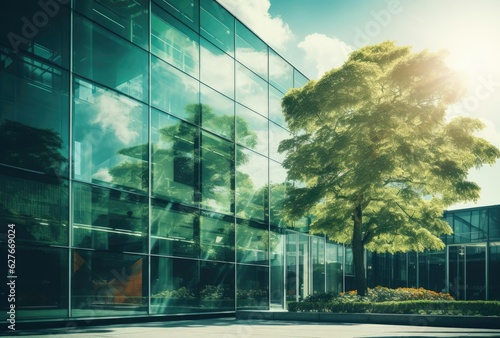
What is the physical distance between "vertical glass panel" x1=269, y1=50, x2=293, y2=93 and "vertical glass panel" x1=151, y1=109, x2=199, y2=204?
821 cm

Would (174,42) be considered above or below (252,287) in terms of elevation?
above

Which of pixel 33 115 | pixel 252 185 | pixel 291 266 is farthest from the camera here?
pixel 291 266

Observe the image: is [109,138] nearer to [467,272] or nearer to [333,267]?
[333,267]

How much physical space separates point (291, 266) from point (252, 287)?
4.18m

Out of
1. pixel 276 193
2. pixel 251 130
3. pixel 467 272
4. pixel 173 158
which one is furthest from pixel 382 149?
pixel 467 272

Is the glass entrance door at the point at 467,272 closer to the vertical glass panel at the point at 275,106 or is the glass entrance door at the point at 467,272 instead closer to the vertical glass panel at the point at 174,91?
the vertical glass panel at the point at 275,106

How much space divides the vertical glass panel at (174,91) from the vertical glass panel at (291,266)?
9672 millimetres

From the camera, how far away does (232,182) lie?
2134cm

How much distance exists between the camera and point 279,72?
26.9 metres

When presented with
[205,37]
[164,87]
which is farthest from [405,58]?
[164,87]

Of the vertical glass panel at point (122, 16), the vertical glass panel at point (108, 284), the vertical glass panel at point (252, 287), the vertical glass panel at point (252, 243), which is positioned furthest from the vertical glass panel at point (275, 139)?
the vertical glass panel at point (108, 284)

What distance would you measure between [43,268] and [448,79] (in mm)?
15878

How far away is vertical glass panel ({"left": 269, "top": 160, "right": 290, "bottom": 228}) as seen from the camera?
2447 cm

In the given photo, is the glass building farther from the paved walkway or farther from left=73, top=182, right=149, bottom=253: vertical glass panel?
the paved walkway
